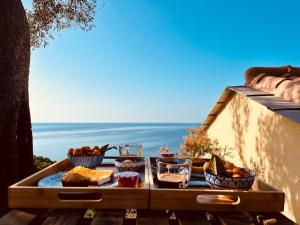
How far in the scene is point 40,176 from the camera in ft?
9.54

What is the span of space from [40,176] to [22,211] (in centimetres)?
72

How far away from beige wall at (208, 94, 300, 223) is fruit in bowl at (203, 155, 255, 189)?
2710 mm

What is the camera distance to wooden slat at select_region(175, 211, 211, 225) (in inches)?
80.3

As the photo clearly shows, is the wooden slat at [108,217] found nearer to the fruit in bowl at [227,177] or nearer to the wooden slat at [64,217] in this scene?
the wooden slat at [64,217]

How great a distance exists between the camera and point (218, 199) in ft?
7.72

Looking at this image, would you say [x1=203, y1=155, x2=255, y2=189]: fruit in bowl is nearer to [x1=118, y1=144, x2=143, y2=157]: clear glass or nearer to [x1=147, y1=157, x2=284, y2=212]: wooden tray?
[x1=147, y1=157, x2=284, y2=212]: wooden tray

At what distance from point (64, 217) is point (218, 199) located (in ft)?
3.60

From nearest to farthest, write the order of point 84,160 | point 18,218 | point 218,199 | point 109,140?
1. point 18,218
2. point 218,199
3. point 84,160
4. point 109,140

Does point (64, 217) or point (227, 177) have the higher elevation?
point (227, 177)

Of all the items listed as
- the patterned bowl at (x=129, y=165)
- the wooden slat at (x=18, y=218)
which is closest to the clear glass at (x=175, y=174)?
the patterned bowl at (x=129, y=165)

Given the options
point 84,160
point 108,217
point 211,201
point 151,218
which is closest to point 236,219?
point 211,201

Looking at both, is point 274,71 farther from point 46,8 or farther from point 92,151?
point 46,8

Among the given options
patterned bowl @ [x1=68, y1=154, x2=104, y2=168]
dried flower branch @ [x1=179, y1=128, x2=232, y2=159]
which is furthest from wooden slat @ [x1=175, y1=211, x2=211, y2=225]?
dried flower branch @ [x1=179, y1=128, x2=232, y2=159]

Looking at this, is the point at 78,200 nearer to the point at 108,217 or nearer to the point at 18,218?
the point at 108,217
